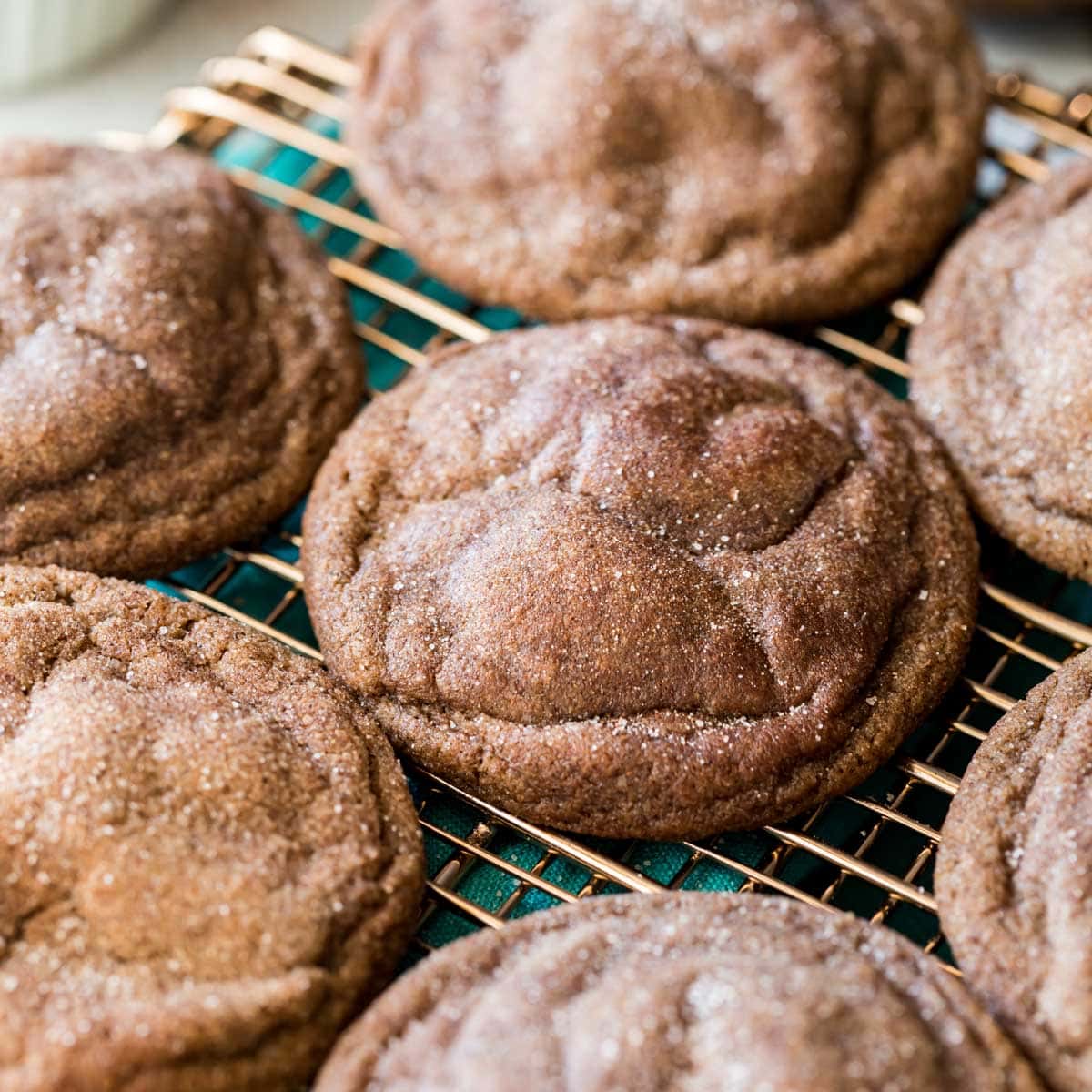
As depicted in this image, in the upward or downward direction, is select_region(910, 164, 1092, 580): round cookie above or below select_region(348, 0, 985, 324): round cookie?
below

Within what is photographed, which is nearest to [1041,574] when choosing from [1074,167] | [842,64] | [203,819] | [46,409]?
[1074,167]

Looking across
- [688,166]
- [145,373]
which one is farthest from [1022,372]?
[145,373]

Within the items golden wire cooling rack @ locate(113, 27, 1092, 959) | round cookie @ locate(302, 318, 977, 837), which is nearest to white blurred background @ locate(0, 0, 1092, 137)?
golden wire cooling rack @ locate(113, 27, 1092, 959)

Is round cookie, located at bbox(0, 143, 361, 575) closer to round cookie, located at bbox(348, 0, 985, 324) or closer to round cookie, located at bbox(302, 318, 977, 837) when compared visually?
round cookie, located at bbox(302, 318, 977, 837)

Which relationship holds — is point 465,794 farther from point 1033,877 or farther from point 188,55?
point 188,55

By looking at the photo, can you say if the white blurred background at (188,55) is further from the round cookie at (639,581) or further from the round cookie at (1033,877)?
the round cookie at (1033,877)

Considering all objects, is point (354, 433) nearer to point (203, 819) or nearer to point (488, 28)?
point (203, 819)

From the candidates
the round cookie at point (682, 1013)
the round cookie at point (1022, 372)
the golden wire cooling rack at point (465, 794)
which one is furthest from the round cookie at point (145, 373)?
the round cookie at point (1022, 372)
